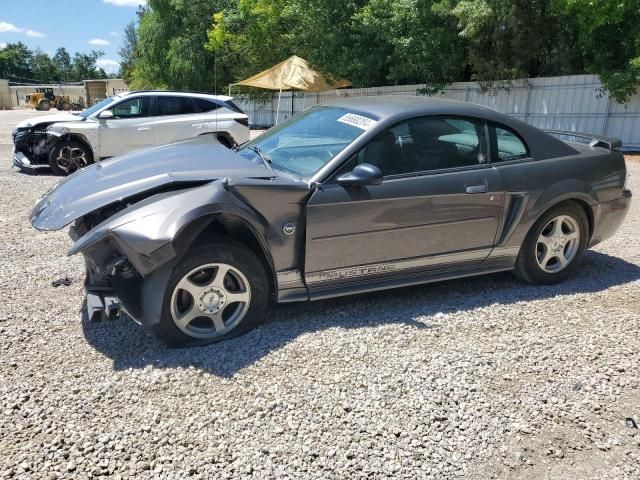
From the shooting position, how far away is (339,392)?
115 inches

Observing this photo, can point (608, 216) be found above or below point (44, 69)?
below

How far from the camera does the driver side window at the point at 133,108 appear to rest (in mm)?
10320

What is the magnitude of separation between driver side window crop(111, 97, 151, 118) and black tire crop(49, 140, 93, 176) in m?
0.93

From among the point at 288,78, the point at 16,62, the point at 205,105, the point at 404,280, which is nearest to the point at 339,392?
the point at 404,280

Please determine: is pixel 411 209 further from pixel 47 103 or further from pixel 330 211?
pixel 47 103

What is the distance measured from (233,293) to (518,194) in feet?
7.81

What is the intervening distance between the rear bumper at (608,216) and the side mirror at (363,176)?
7.44 feet

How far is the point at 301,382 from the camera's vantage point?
118 inches

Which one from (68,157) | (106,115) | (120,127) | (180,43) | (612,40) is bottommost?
(68,157)

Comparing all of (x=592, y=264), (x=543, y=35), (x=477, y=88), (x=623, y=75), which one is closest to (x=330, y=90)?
(x=477, y=88)

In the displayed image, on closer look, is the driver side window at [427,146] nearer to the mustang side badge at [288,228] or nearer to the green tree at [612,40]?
the mustang side badge at [288,228]

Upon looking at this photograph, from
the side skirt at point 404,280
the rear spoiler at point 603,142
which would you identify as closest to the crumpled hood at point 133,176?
the side skirt at point 404,280

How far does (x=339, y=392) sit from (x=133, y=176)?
1995 millimetres

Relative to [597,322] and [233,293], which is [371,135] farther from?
[597,322]
